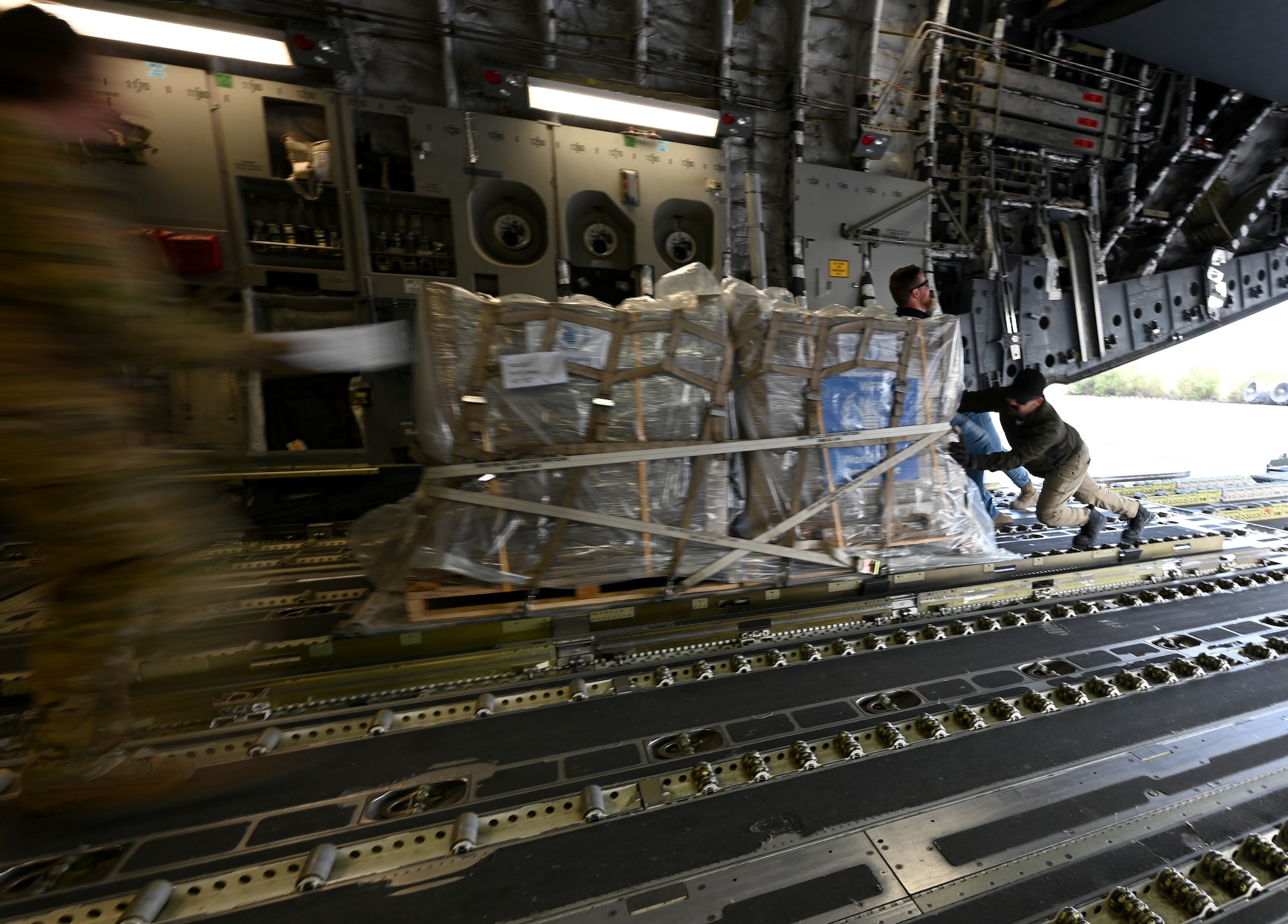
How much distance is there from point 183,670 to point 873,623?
339 centimetres

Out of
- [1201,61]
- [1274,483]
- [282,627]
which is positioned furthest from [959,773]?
[1201,61]

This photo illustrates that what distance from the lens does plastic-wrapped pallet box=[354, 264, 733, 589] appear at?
2205mm

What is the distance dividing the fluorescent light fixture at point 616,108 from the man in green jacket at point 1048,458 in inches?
142

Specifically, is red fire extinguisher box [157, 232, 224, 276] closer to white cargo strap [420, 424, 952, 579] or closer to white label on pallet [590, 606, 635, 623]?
white cargo strap [420, 424, 952, 579]

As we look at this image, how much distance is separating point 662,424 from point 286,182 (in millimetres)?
4060

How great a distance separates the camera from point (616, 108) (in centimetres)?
432

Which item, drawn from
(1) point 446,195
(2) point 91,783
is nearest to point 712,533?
(2) point 91,783

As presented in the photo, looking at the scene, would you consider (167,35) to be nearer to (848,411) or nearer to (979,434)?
(848,411)

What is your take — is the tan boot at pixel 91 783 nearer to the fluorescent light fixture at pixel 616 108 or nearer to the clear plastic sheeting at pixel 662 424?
the clear plastic sheeting at pixel 662 424

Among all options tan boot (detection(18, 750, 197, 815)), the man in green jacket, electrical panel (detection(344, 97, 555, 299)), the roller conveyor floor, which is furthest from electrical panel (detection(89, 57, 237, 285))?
the man in green jacket

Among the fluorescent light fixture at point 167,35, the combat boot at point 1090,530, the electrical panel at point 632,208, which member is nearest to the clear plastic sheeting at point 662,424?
the combat boot at point 1090,530

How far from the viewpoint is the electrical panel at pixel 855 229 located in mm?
5414

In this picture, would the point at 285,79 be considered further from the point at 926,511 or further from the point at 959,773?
the point at 959,773

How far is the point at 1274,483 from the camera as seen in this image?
5.70 m
